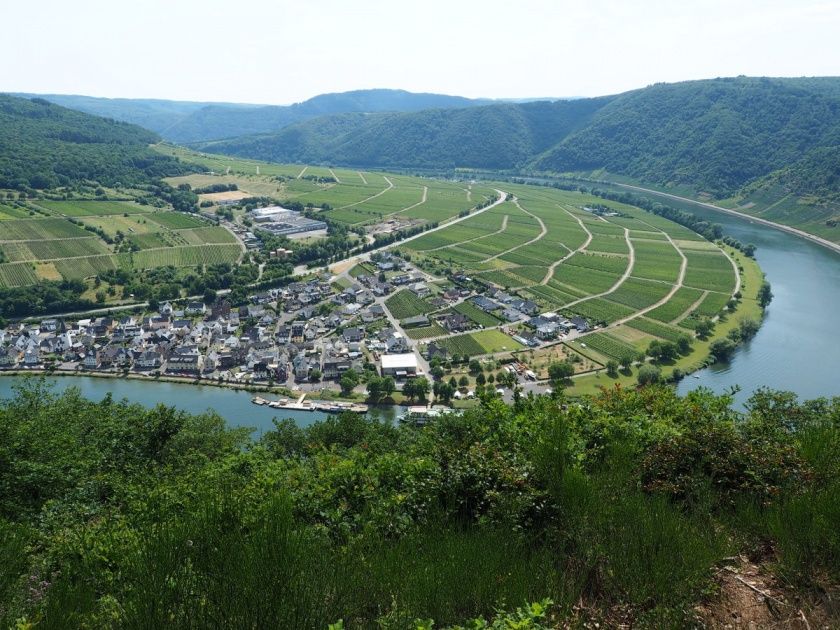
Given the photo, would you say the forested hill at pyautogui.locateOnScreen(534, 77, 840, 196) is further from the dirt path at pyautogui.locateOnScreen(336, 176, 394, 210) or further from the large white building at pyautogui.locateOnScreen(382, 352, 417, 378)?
the large white building at pyautogui.locateOnScreen(382, 352, 417, 378)

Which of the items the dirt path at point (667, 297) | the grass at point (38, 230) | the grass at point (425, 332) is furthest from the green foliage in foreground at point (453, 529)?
the grass at point (38, 230)

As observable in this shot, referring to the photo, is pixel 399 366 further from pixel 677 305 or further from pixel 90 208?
pixel 90 208

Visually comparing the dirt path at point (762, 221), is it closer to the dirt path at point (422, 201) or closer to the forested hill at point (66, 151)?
the dirt path at point (422, 201)

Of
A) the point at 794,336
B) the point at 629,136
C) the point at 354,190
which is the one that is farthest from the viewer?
the point at 629,136

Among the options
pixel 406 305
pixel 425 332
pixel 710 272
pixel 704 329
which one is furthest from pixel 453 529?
pixel 710 272

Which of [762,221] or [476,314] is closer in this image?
[476,314]

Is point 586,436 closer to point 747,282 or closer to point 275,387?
point 275,387
